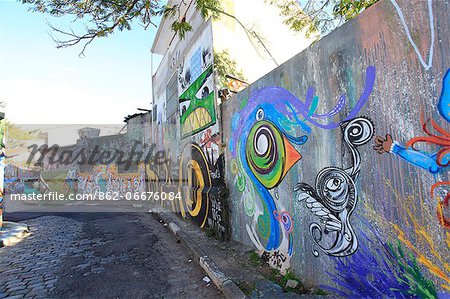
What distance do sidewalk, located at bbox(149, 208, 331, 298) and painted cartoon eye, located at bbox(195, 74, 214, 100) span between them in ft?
10.9

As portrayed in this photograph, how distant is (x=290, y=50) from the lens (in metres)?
7.80

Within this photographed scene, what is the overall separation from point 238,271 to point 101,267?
96.7 inches

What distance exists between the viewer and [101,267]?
15.6ft

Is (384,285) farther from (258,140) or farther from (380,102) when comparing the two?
(258,140)

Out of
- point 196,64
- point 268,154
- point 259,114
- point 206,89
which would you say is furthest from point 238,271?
point 196,64

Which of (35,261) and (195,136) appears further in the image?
(195,136)

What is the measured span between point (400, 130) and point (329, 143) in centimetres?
80

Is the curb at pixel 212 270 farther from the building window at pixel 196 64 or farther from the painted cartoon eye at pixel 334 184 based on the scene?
the building window at pixel 196 64

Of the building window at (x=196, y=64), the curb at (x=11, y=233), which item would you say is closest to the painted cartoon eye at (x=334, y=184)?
the building window at (x=196, y=64)

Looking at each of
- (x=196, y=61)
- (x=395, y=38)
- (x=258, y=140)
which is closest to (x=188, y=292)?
(x=258, y=140)

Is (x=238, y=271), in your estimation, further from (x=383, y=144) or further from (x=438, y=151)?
(x=438, y=151)

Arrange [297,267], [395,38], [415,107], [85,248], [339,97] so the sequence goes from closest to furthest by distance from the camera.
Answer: [415,107]
[395,38]
[339,97]
[297,267]
[85,248]

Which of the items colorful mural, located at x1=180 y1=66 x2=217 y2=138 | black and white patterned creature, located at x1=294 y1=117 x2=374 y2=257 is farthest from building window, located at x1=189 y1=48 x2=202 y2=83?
black and white patterned creature, located at x1=294 y1=117 x2=374 y2=257

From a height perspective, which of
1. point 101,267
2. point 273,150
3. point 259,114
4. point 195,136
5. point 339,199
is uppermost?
point 195,136
